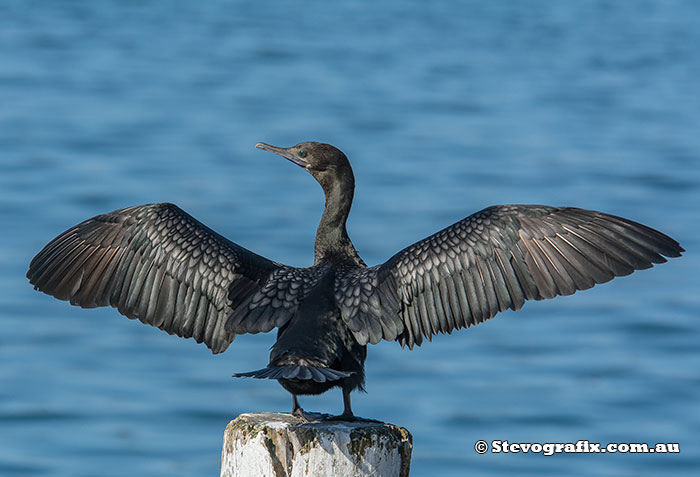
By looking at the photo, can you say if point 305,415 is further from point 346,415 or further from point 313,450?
point 313,450

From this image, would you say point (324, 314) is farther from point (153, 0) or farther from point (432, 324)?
point (153, 0)

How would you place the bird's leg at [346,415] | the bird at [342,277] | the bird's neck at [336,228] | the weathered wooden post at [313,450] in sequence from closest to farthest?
the weathered wooden post at [313,450]
the bird's leg at [346,415]
the bird at [342,277]
the bird's neck at [336,228]

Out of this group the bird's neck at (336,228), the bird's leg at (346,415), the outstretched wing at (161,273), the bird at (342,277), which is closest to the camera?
the bird's leg at (346,415)

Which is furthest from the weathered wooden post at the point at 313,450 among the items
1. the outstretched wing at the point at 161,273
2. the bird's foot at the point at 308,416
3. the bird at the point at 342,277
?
the outstretched wing at the point at 161,273

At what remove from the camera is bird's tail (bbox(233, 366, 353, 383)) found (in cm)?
550

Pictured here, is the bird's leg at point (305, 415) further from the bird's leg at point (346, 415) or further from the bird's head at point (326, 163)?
the bird's head at point (326, 163)

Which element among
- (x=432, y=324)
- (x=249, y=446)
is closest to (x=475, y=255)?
(x=432, y=324)

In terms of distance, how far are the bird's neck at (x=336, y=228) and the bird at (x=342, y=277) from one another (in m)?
0.23

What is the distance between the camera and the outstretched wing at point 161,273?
254 inches

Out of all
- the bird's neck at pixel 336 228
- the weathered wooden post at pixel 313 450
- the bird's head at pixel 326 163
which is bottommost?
the weathered wooden post at pixel 313 450

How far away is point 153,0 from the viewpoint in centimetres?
3881

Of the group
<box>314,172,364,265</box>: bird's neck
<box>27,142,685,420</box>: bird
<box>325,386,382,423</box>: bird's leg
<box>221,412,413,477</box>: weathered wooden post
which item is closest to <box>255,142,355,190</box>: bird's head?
<box>314,172,364,265</box>: bird's neck

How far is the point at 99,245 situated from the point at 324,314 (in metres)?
1.35

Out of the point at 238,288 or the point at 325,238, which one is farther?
the point at 325,238
